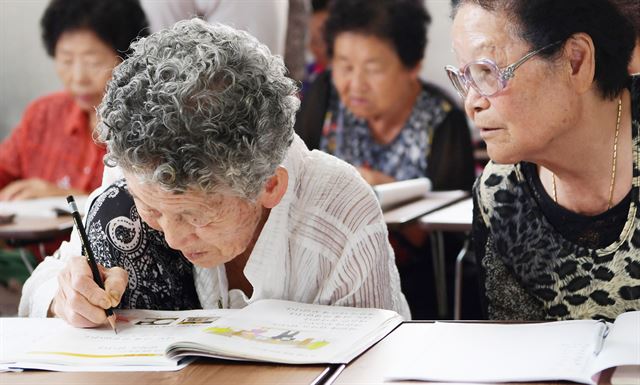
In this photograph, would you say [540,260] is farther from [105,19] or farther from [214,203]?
[105,19]

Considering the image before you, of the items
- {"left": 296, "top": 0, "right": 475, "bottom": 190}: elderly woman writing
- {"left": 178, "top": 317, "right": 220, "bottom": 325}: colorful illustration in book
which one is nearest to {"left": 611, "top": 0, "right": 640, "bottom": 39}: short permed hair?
{"left": 178, "top": 317, "right": 220, "bottom": 325}: colorful illustration in book

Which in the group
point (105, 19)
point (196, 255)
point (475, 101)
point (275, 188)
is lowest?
point (196, 255)

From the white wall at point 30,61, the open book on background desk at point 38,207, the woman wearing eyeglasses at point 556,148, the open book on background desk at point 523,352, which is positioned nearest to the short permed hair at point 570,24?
the woman wearing eyeglasses at point 556,148

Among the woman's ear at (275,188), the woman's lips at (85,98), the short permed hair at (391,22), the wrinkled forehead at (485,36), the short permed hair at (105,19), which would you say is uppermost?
the short permed hair at (105,19)

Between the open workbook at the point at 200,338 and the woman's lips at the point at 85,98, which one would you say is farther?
the woman's lips at the point at 85,98

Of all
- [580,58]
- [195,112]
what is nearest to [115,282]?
[195,112]

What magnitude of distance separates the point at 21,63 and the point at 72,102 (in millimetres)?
1448

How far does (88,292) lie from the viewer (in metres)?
1.62

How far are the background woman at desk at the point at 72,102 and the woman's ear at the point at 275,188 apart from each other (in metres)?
2.35

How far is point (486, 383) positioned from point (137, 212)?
0.78m

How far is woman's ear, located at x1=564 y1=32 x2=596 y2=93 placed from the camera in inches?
69.9

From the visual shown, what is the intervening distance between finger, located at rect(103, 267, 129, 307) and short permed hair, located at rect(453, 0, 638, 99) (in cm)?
84

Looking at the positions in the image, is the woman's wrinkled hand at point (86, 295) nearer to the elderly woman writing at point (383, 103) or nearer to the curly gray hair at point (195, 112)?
the curly gray hair at point (195, 112)

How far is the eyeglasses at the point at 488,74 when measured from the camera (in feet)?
5.79
